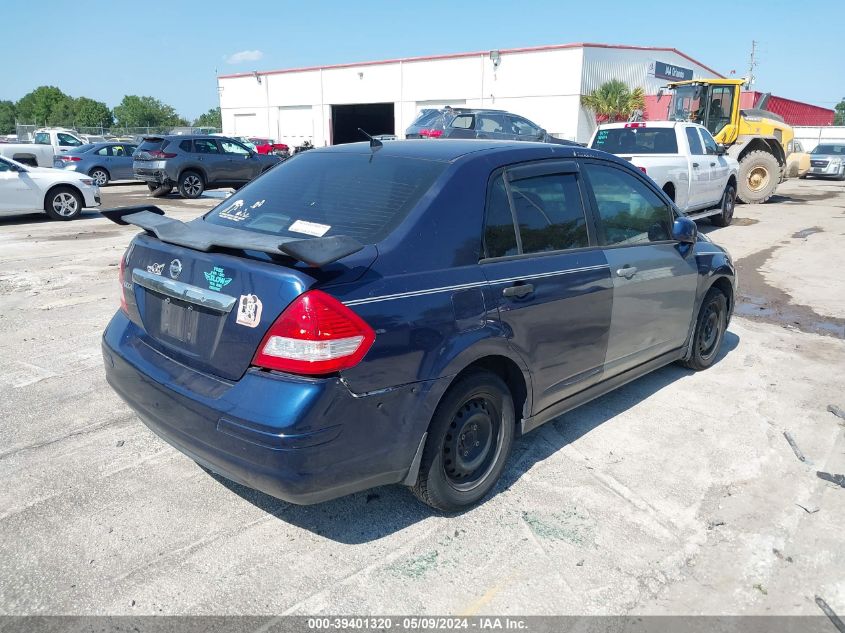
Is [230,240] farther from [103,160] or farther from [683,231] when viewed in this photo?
[103,160]

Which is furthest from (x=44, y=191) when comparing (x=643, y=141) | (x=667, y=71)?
(x=667, y=71)

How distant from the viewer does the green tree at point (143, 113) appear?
102m

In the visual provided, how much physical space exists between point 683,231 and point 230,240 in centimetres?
318

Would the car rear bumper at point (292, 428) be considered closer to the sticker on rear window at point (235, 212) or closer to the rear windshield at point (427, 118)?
the sticker on rear window at point (235, 212)

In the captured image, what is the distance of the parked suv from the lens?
17.2 m

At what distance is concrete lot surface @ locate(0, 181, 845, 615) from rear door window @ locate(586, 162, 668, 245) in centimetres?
124

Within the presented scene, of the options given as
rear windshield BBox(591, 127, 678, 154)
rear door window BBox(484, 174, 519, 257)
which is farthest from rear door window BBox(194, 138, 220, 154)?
rear door window BBox(484, 174, 519, 257)

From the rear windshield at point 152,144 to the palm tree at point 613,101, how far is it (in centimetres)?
2151

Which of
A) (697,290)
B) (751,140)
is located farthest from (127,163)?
(697,290)

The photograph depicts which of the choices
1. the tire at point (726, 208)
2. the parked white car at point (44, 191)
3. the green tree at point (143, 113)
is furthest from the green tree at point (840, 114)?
the parked white car at point (44, 191)

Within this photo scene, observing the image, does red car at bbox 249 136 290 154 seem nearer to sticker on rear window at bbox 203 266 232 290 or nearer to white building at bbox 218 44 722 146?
white building at bbox 218 44 722 146

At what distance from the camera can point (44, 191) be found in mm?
12977

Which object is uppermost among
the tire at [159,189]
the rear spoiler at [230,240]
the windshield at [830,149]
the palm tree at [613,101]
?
the palm tree at [613,101]

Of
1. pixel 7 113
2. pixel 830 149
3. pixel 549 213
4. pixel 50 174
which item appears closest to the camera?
pixel 549 213
